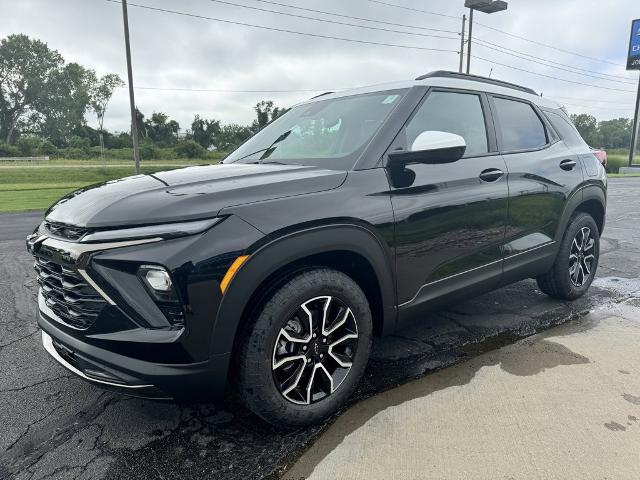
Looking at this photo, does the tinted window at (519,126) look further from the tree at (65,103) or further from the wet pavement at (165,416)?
the tree at (65,103)

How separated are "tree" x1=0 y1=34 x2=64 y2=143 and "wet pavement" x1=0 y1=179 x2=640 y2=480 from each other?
9023 cm

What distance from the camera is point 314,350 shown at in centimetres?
229

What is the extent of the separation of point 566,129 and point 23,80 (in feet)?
309

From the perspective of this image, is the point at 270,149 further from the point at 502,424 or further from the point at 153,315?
the point at 502,424

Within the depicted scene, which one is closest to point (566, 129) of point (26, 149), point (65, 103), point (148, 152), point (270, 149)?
point (270, 149)

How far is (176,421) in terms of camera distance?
2408mm

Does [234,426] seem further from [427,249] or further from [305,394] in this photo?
[427,249]

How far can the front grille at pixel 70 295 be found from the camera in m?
1.93

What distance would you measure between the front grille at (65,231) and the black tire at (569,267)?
3.61m

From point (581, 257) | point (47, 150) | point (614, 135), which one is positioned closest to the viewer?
point (581, 257)

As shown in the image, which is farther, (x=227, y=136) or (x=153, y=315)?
(x=227, y=136)

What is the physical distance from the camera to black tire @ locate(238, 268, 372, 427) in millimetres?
2051

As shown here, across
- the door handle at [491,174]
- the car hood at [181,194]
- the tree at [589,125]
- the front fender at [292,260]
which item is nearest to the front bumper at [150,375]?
the front fender at [292,260]

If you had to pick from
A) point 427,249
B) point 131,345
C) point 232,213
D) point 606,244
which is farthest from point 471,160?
point 606,244
